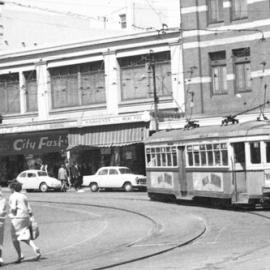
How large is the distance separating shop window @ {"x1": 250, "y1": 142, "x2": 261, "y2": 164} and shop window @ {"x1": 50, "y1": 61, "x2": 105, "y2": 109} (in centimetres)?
2176

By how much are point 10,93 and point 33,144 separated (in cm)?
390

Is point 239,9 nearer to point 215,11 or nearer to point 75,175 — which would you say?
point 215,11

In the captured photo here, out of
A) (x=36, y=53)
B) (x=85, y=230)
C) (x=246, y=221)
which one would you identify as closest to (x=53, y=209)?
(x=85, y=230)

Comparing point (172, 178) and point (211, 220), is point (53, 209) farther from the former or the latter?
point (211, 220)

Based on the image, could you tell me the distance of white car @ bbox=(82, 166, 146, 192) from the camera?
3894cm

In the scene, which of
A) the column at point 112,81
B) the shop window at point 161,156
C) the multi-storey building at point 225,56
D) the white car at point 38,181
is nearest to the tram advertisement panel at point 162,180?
the shop window at point 161,156

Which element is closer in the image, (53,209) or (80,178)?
(53,209)

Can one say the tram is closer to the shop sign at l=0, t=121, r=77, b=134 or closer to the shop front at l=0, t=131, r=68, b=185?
the shop sign at l=0, t=121, r=77, b=134

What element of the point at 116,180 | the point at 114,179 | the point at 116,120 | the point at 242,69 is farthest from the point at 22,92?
the point at 242,69

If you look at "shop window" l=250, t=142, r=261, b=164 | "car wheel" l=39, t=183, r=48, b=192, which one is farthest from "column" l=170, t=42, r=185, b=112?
"shop window" l=250, t=142, r=261, b=164

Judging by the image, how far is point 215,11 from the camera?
1571 inches

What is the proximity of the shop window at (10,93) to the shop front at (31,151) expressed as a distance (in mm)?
1904

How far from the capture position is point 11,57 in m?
47.8

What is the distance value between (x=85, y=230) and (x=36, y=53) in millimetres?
28828
